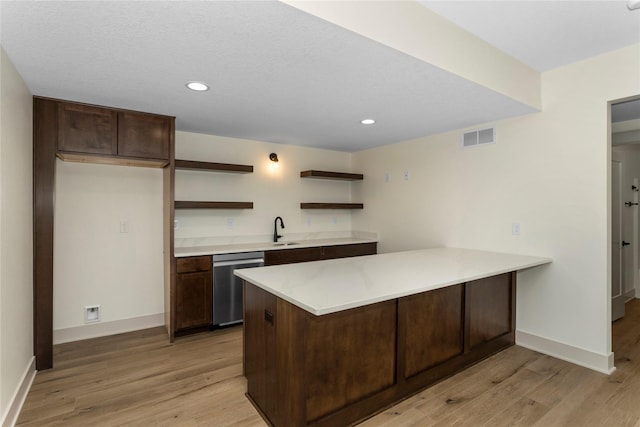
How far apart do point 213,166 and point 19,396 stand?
2.52 m

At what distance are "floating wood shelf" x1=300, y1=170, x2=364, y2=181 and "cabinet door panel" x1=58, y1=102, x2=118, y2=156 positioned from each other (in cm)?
242

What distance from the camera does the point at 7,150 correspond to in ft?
6.57

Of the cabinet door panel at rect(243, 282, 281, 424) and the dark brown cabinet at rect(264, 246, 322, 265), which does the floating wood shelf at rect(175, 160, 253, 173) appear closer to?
the dark brown cabinet at rect(264, 246, 322, 265)

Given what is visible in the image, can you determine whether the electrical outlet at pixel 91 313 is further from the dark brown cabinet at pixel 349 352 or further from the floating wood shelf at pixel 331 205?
the floating wood shelf at pixel 331 205

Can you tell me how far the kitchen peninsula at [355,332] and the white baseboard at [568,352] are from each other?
1.99 feet

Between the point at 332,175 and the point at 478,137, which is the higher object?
the point at 478,137

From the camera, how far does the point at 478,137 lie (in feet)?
11.6

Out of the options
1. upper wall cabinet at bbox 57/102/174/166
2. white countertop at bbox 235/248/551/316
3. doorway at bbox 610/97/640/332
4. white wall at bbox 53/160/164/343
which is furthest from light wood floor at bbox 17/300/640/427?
upper wall cabinet at bbox 57/102/174/166

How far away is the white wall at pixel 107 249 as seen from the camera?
3230 mm

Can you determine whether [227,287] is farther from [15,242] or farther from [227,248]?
[15,242]

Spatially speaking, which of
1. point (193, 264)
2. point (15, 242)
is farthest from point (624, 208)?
point (15, 242)

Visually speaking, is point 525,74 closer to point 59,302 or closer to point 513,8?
point 513,8

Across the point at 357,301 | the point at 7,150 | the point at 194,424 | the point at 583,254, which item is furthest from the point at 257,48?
the point at 583,254

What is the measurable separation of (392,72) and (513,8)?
79cm
